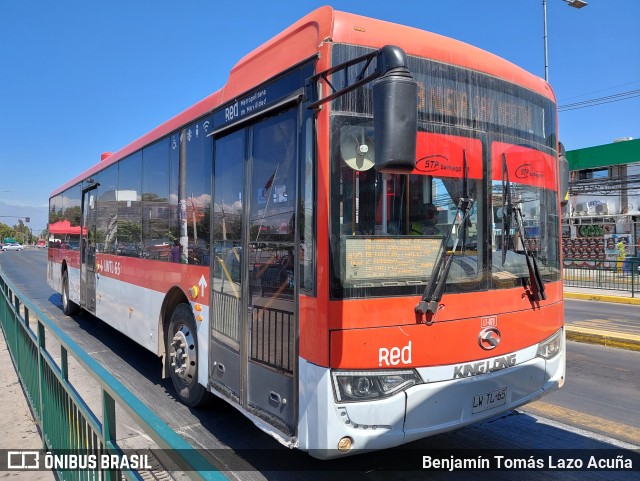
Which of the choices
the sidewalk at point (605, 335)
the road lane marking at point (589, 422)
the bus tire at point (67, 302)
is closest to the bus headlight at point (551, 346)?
the road lane marking at point (589, 422)

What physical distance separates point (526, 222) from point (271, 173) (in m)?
2.12

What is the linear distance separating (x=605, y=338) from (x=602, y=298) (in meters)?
8.82

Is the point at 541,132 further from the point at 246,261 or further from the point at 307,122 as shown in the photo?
the point at 246,261

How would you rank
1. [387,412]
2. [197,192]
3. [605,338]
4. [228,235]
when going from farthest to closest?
[605,338] → [197,192] → [228,235] → [387,412]

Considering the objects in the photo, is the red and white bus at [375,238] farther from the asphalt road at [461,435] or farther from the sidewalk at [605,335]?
the sidewalk at [605,335]

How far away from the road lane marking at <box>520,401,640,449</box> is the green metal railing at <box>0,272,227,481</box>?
4.33m

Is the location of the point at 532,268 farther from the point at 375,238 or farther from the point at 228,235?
the point at 228,235

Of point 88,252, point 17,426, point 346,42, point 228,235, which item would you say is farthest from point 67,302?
point 346,42

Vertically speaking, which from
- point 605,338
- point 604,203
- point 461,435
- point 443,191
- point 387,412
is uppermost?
point 604,203

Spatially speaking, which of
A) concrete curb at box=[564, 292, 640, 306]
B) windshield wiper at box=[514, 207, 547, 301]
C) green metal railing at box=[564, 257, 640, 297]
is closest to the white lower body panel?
windshield wiper at box=[514, 207, 547, 301]

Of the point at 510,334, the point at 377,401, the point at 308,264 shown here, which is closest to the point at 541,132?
the point at 510,334

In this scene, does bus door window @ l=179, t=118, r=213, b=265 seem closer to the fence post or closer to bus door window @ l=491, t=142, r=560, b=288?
the fence post

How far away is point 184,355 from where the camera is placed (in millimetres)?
5262

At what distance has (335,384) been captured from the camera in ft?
10.0
